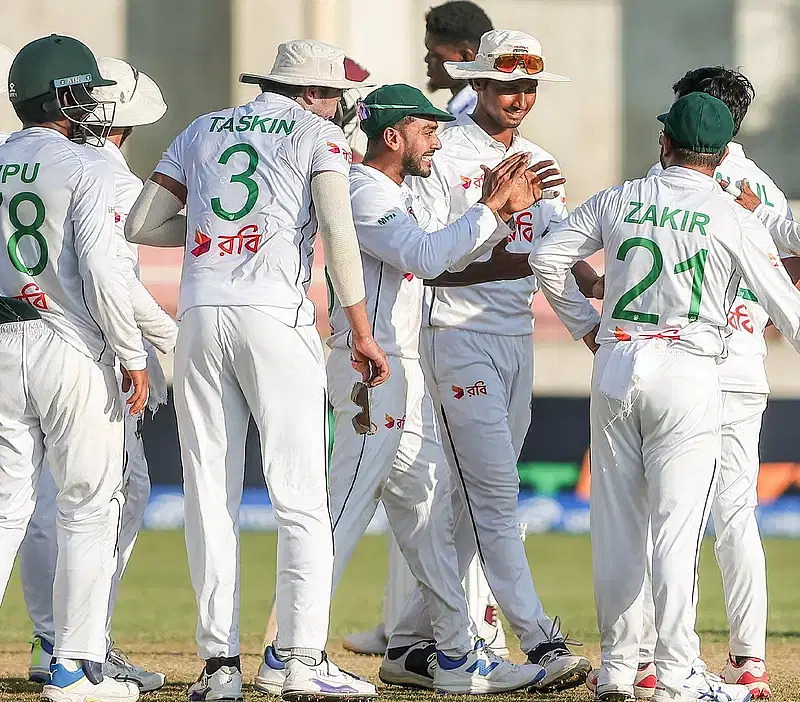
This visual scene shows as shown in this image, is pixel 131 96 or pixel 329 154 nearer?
pixel 329 154

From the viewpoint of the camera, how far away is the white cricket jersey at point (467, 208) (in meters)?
6.08

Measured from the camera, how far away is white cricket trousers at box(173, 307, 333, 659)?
5.07m

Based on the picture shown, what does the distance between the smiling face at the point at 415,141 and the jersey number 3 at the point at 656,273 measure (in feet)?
2.96

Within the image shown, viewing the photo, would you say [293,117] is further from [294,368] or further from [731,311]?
[731,311]

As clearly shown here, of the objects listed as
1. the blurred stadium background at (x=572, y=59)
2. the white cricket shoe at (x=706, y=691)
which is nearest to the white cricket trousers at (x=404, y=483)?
the white cricket shoe at (x=706, y=691)

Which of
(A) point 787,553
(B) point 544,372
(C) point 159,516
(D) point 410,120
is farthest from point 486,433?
(B) point 544,372

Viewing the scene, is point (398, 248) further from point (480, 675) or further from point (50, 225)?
point (480, 675)

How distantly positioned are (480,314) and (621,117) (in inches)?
567

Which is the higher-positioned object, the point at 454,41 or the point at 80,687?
the point at 454,41

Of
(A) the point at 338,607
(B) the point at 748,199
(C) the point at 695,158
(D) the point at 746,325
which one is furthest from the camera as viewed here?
(A) the point at 338,607

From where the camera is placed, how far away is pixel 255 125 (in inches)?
205

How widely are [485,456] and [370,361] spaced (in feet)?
3.24

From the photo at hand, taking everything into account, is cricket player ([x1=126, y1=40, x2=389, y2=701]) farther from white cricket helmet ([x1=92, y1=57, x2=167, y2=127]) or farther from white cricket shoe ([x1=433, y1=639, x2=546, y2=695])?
white cricket helmet ([x1=92, y1=57, x2=167, y2=127])

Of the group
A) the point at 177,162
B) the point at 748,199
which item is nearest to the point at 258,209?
the point at 177,162
